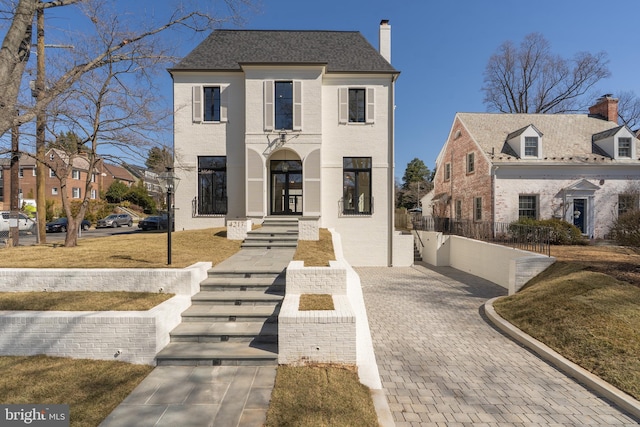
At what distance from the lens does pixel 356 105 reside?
13781mm

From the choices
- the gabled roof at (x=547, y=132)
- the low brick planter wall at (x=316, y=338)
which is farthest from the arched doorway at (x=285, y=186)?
the gabled roof at (x=547, y=132)

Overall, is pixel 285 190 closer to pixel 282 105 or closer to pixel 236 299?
pixel 282 105

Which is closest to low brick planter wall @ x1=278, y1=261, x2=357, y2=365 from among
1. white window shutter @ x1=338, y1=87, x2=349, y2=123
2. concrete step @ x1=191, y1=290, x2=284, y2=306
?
concrete step @ x1=191, y1=290, x2=284, y2=306

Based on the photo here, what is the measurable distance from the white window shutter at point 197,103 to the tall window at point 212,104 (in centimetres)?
27

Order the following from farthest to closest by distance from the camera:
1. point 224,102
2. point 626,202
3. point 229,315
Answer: point 626,202, point 224,102, point 229,315

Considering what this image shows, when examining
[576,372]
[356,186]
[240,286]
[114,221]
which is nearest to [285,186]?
[356,186]

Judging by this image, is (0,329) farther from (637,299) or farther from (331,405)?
(637,299)

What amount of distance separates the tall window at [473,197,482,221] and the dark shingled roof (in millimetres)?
9679

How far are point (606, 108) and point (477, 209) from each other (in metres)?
12.0

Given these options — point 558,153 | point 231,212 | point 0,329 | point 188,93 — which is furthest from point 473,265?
point 188,93

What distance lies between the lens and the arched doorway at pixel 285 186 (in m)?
13.8

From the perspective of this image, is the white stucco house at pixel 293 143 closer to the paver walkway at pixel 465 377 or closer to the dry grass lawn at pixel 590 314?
the paver walkway at pixel 465 377

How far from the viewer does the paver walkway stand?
3.57 meters
